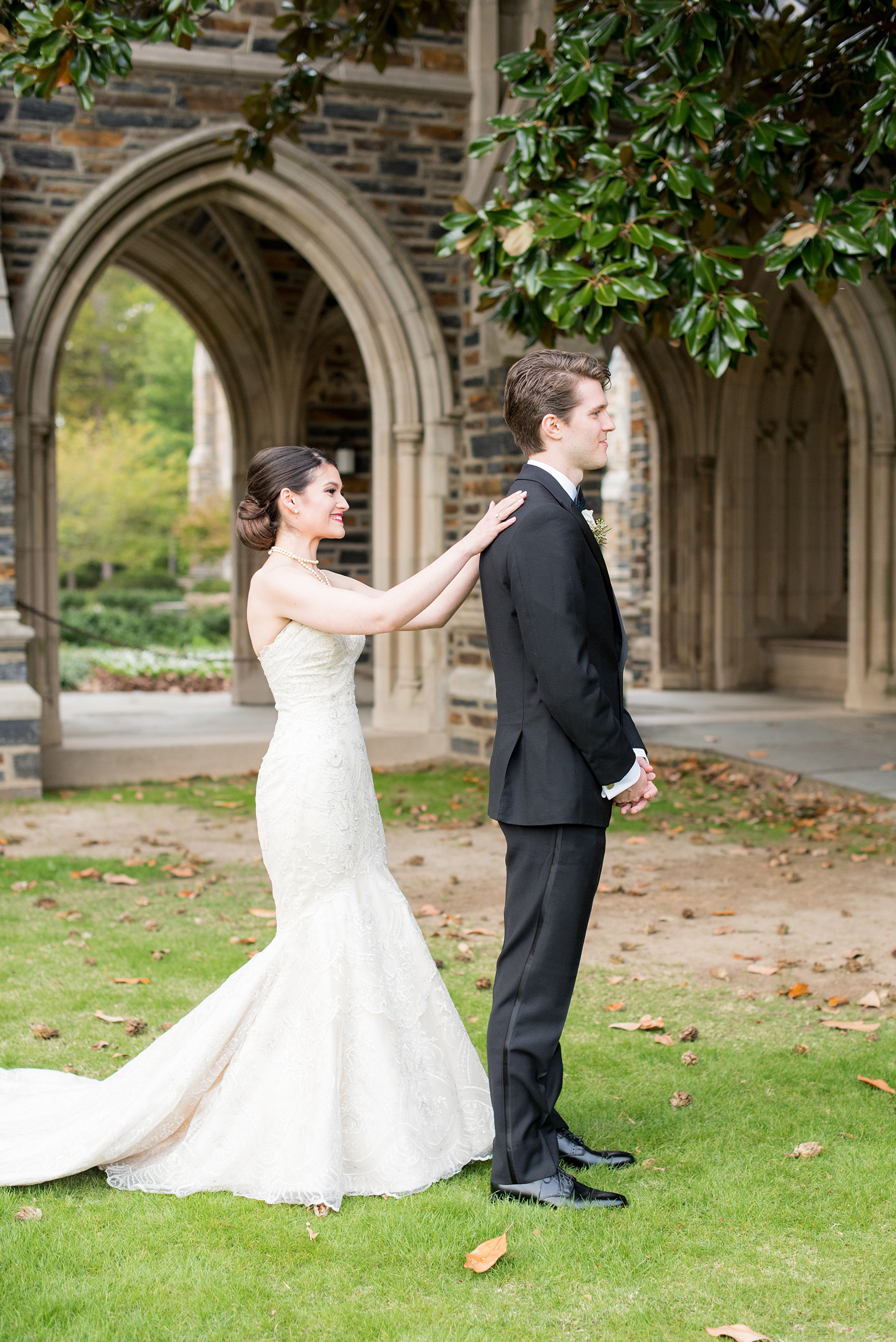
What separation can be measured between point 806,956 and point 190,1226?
2.88 metres

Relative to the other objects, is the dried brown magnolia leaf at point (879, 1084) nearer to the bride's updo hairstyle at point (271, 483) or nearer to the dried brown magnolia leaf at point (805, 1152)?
the dried brown magnolia leaf at point (805, 1152)

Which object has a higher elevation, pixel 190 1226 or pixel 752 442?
pixel 752 442

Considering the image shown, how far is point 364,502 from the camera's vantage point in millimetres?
13586

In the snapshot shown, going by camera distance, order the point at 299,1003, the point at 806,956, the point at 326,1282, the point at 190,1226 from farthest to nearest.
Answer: the point at 806,956
the point at 299,1003
the point at 190,1226
the point at 326,1282

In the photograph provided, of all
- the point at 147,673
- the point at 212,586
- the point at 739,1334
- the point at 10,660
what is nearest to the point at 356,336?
the point at 10,660

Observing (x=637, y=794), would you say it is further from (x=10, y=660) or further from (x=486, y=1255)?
(x=10, y=660)

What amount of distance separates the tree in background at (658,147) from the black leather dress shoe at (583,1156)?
3153 mm

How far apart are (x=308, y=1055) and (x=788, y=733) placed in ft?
25.3

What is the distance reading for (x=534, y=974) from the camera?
284 cm

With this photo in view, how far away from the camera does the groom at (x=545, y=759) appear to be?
2.74 metres

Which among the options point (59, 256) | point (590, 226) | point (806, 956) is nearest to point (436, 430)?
point (59, 256)

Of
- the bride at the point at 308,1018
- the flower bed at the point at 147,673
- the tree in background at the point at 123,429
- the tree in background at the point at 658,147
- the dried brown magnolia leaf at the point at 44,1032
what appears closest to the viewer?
the bride at the point at 308,1018

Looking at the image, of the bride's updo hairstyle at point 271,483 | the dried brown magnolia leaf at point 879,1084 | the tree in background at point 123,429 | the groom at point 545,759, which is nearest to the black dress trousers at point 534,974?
the groom at point 545,759

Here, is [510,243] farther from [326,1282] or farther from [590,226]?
[326,1282]
